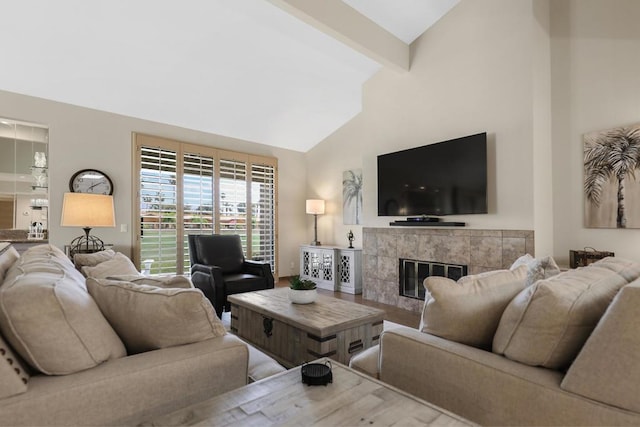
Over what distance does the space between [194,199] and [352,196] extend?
8.26 feet

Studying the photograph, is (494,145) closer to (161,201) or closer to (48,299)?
(48,299)

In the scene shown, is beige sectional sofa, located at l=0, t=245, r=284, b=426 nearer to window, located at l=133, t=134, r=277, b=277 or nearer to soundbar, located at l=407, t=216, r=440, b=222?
soundbar, located at l=407, t=216, r=440, b=222

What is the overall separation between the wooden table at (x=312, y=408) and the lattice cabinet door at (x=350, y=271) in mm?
4025

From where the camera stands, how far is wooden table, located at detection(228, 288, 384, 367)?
6.95 ft

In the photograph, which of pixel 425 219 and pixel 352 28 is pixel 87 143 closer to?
pixel 352 28

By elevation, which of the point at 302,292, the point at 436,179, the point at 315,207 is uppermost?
→ the point at 436,179

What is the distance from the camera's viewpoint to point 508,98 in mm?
3387

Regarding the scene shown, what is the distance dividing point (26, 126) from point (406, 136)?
14.8ft

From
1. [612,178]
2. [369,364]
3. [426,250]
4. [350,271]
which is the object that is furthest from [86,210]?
[612,178]

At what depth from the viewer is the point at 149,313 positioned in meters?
1.19

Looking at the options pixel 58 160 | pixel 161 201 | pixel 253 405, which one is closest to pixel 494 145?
pixel 253 405

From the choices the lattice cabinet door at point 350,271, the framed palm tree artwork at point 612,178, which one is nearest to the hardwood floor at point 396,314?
the lattice cabinet door at point 350,271

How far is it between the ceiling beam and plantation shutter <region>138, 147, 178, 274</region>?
9.21ft

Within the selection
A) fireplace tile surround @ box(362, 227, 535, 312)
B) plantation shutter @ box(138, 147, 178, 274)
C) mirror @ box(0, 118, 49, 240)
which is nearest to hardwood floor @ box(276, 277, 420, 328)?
fireplace tile surround @ box(362, 227, 535, 312)
